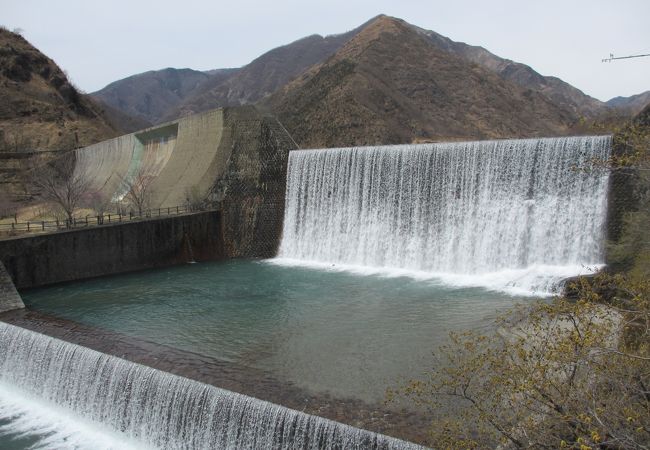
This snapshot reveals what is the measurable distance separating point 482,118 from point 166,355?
181 ft

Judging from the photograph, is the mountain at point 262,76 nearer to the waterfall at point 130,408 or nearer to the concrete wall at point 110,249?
the concrete wall at point 110,249

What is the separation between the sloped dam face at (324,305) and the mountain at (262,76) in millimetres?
117907

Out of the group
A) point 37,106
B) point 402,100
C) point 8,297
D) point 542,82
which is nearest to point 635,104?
point 542,82

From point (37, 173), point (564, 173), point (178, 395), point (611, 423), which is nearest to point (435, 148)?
point (564, 173)

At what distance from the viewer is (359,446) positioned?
7750 mm

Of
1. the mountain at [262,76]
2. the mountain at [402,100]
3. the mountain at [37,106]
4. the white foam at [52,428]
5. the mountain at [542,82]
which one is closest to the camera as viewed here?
the white foam at [52,428]

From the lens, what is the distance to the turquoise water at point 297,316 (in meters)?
11.0

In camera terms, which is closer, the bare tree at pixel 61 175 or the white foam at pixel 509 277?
the white foam at pixel 509 277

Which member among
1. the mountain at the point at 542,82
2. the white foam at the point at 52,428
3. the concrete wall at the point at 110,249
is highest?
the mountain at the point at 542,82

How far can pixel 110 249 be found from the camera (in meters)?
22.4

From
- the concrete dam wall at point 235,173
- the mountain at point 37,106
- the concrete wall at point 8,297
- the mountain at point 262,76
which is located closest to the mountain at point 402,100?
the mountain at point 37,106

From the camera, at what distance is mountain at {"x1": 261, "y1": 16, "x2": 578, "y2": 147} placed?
52625 mm

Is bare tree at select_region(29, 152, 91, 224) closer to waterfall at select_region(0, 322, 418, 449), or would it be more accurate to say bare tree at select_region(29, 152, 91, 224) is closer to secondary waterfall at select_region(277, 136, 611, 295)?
secondary waterfall at select_region(277, 136, 611, 295)

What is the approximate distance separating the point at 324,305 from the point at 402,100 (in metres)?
45.8
